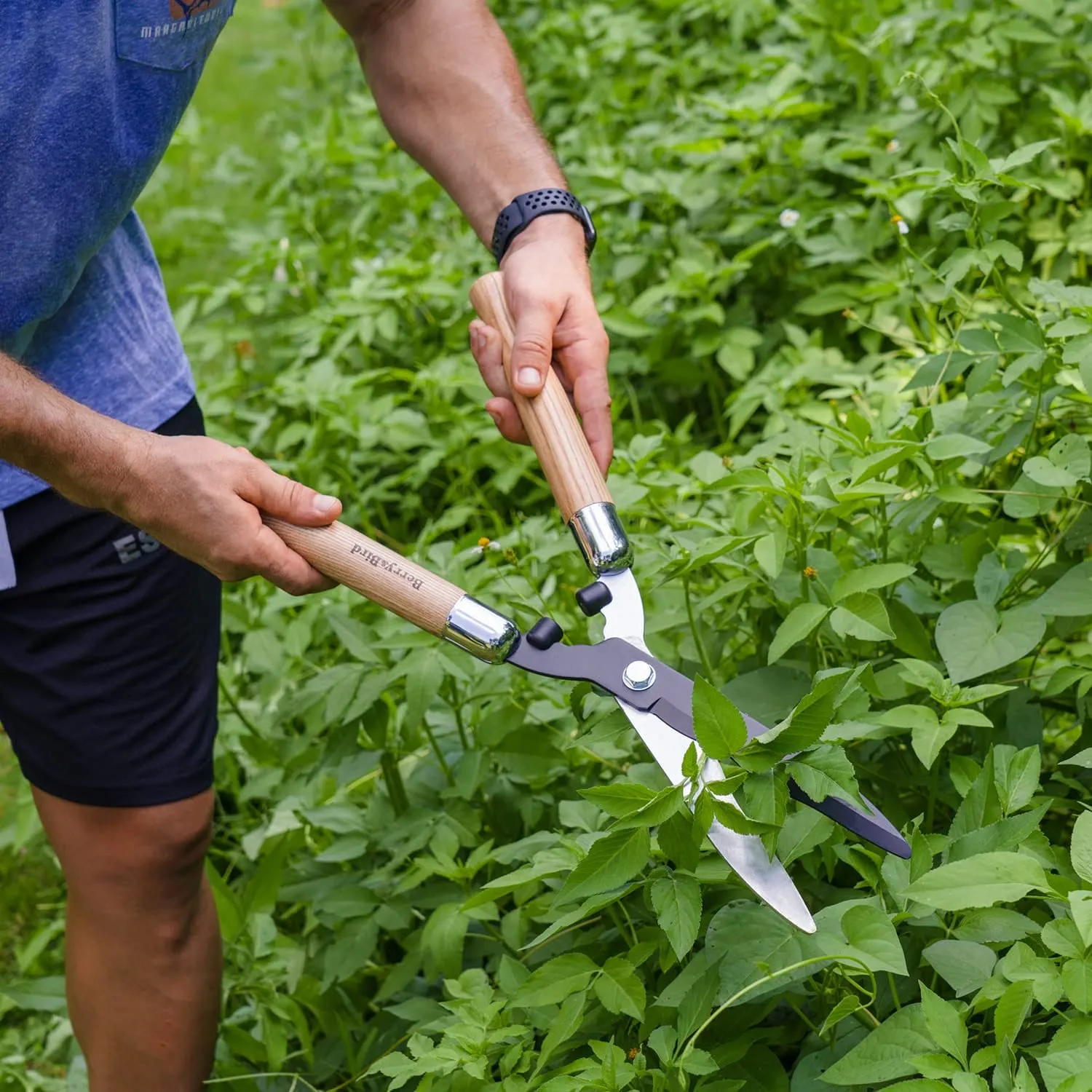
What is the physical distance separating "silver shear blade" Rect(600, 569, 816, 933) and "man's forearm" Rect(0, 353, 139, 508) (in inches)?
24.9

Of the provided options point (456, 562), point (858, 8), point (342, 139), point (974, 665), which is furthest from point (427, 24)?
point (342, 139)

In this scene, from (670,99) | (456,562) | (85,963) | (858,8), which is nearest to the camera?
(85,963)

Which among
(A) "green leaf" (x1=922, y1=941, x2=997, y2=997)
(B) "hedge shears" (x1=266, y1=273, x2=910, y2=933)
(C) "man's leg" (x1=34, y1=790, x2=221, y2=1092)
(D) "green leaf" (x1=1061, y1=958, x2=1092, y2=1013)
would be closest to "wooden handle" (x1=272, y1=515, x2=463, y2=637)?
(B) "hedge shears" (x1=266, y1=273, x2=910, y2=933)

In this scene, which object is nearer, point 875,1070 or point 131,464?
point 875,1070

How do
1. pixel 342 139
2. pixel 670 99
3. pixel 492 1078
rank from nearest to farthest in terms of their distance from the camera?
1. pixel 492 1078
2. pixel 670 99
3. pixel 342 139

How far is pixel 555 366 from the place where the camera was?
6.56 feet

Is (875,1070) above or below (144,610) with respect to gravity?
below

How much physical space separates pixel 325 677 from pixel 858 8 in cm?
268

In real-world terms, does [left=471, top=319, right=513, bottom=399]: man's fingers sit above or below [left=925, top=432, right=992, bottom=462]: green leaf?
above

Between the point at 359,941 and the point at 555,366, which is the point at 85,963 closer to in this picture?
the point at 359,941

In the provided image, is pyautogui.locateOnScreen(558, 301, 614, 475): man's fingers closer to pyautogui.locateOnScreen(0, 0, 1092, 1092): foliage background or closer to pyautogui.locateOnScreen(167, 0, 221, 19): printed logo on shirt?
pyautogui.locateOnScreen(0, 0, 1092, 1092): foliage background

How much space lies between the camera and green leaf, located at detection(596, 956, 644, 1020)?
1.58 metres

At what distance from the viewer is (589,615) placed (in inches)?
70.8

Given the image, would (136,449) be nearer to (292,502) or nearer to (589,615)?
(292,502)
